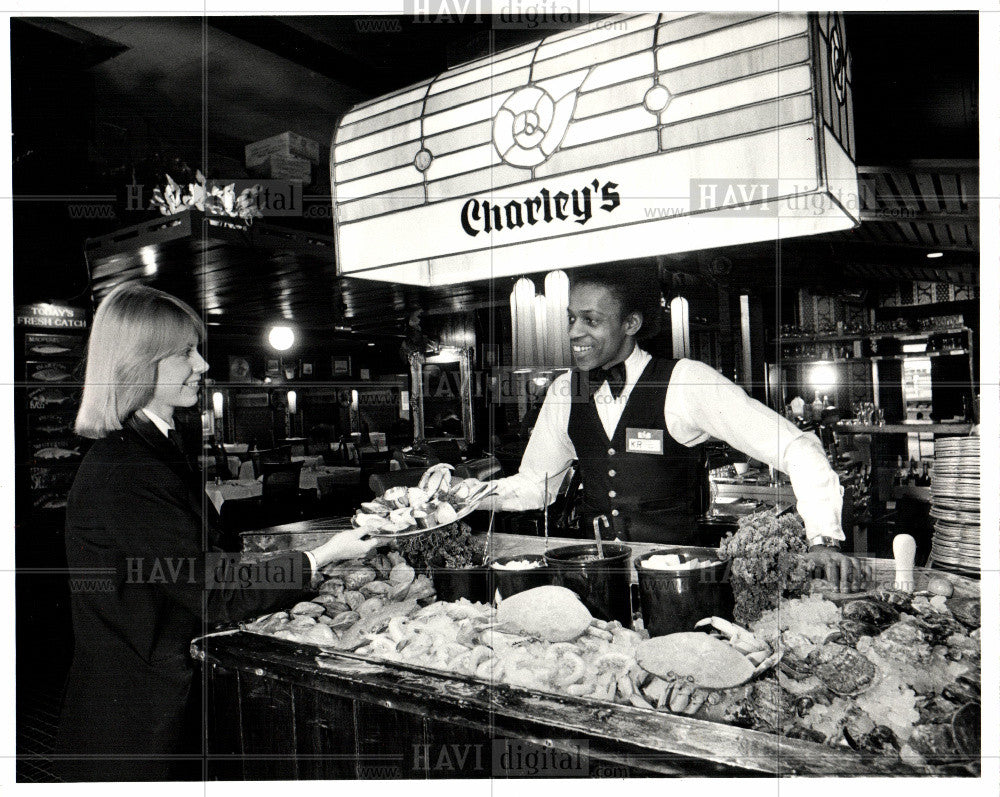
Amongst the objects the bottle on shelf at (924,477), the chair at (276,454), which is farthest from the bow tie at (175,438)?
the bottle on shelf at (924,477)

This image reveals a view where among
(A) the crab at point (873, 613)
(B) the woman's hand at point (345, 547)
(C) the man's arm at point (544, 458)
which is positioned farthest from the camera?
(C) the man's arm at point (544, 458)

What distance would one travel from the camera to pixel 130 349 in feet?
7.12

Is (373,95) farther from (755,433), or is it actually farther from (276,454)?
(755,433)

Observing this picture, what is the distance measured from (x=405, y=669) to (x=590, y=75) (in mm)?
1916

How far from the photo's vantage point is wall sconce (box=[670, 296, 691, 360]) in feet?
7.58

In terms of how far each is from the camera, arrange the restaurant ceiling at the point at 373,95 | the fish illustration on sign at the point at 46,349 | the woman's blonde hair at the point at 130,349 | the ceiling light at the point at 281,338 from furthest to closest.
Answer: the fish illustration on sign at the point at 46,349, the ceiling light at the point at 281,338, the restaurant ceiling at the point at 373,95, the woman's blonde hair at the point at 130,349

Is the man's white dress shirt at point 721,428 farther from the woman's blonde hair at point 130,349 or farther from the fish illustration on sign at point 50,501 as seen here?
the fish illustration on sign at point 50,501

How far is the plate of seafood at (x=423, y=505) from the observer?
2588 mm

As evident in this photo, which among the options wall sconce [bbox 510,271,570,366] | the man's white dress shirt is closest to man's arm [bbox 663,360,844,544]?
the man's white dress shirt

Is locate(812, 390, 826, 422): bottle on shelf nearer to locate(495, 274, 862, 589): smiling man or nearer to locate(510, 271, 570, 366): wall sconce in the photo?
locate(495, 274, 862, 589): smiling man

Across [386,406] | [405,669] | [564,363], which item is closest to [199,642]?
[405,669]


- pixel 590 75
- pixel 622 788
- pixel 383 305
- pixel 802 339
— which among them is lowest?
pixel 622 788

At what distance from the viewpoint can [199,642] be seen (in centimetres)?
231

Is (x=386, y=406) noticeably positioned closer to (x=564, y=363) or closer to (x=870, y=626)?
(x=564, y=363)
